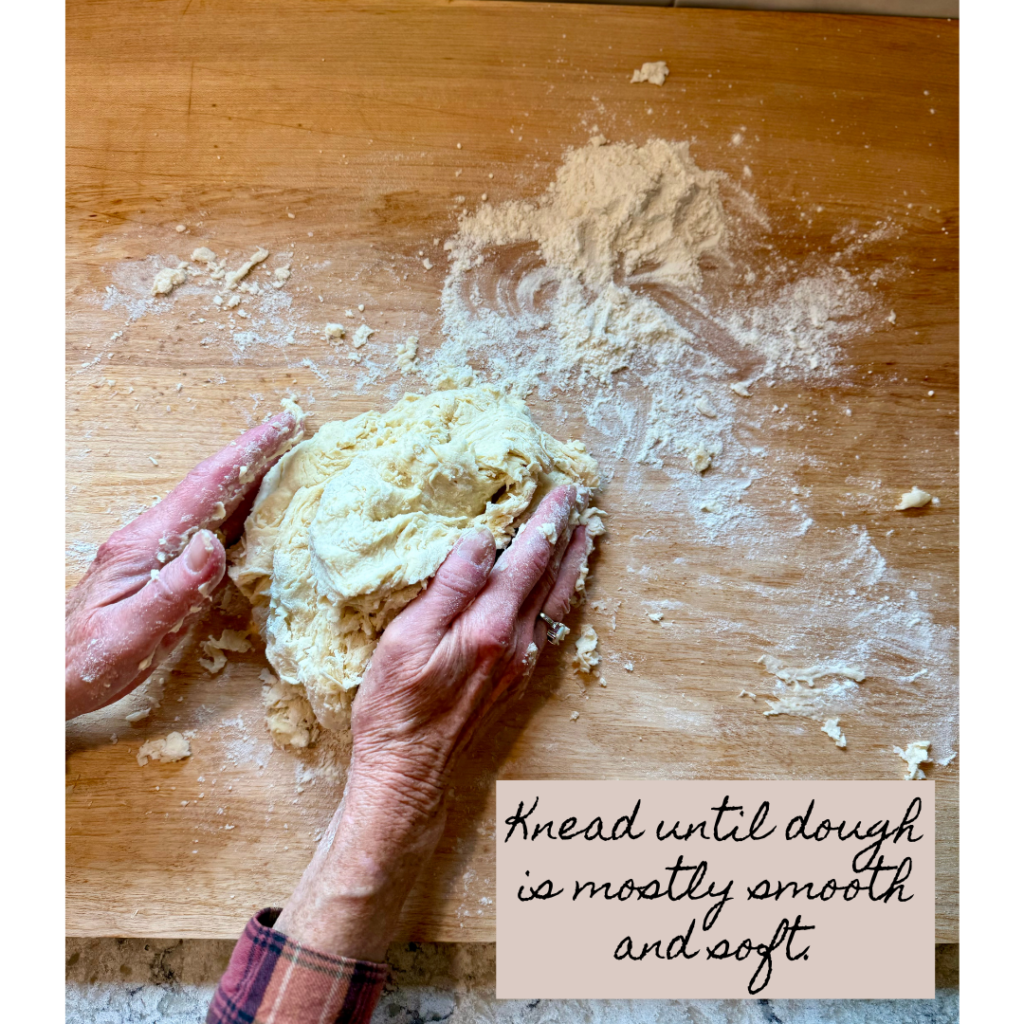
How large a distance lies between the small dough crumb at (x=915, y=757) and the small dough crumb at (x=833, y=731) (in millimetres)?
101

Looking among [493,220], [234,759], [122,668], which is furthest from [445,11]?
[234,759]

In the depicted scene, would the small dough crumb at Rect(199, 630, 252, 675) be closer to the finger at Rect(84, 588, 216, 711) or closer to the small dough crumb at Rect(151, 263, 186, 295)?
the finger at Rect(84, 588, 216, 711)

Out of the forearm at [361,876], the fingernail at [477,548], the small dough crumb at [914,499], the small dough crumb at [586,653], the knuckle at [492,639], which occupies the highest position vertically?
the small dough crumb at [914,499]

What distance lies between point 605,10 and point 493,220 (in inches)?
18.4

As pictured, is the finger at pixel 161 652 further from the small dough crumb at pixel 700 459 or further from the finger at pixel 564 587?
the small dough crumb at pixel 700 459

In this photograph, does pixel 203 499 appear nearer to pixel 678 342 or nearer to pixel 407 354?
pixel 407 354

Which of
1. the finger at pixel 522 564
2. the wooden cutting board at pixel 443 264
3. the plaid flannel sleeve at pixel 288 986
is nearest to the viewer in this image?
the plaid flannel sleeve at pixel 288 986

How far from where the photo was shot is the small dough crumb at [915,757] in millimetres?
1259

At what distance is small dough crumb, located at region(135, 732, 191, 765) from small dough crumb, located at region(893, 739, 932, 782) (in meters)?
1.27

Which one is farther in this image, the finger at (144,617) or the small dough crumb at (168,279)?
the small dough crumb at (168,279)

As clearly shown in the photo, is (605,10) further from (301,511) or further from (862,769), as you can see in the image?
(862,769)

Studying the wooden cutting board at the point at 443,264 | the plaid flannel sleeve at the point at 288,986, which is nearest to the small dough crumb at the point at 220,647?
the wooden cutting board at the point at 443,264

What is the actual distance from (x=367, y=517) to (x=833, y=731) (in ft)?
2.98

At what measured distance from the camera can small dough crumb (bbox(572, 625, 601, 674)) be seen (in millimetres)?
1251
